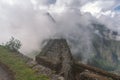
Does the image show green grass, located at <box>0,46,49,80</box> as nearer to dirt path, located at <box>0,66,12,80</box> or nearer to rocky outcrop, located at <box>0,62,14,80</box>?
rocky outcrop, located at <box>0,62,14,80</box>

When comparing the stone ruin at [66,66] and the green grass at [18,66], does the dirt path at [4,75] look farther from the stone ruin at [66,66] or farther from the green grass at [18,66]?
the stone ruin at [66,66]

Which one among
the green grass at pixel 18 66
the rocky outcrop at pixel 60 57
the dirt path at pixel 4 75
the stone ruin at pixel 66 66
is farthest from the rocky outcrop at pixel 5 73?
the rocky outcrop at pixel 60 57

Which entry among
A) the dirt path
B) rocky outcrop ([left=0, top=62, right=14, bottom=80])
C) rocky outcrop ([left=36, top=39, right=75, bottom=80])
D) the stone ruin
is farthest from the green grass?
rocky outcrop ([left=36, top=39, right=75, bottom=80])

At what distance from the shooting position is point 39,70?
25828mm

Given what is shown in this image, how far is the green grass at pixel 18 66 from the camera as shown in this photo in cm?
2358

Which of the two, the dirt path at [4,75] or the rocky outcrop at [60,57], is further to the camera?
the rocky outcrop at [60,57]

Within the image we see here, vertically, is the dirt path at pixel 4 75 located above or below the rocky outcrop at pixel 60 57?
below

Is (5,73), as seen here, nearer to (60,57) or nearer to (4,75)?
(4,75)

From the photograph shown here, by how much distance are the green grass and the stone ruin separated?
323cm

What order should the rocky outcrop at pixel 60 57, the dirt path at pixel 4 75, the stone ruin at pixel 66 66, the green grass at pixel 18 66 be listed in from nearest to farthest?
1. the green grass at pixel 18 66
2. the dirt path at pixel 4 75
3. the stone ruin at pixel 66 66
4. the rocky outcrop at pixel 60 57

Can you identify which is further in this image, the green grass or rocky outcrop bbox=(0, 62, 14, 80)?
rocky outcrop bbox=(0, 62, 14, 80)

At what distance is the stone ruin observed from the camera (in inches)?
1102

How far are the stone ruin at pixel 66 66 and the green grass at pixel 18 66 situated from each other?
3.23 m

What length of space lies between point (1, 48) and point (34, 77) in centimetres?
1720
